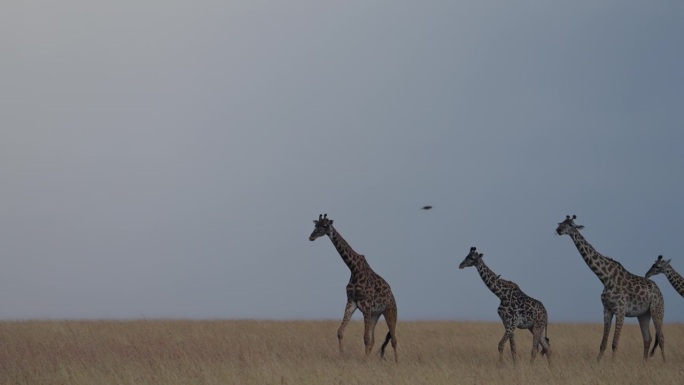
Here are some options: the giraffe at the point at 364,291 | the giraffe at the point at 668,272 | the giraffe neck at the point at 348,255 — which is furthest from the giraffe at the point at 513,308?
the giraffe at the point at 668,272

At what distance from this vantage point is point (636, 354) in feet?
67.7

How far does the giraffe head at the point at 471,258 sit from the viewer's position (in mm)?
17234

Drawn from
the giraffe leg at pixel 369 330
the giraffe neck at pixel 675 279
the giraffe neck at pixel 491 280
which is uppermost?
the giraffe neck at pixel 675 279

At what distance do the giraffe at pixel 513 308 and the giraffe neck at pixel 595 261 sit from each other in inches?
76.4

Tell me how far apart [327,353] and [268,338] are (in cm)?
338

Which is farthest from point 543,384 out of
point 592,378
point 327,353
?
point 327,353

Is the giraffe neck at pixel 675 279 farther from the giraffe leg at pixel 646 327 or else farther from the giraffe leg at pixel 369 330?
the giraffe leg at pixel 369 330

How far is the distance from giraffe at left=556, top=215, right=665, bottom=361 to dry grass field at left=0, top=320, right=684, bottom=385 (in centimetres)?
100

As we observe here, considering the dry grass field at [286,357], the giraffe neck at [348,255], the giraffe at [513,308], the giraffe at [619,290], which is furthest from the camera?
the giraffe at [619,290]

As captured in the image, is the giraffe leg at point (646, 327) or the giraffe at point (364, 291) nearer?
the giraffe at point (364, 291)

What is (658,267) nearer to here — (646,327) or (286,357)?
(646,327)

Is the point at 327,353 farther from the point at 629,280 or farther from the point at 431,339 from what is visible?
the point at 629,280

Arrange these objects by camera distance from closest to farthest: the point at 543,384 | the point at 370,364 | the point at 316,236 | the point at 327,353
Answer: the point at 543,384, the point at 370,364, the point at 316,236, the point at 327,353

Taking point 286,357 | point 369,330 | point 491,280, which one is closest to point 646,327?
point 491,280
